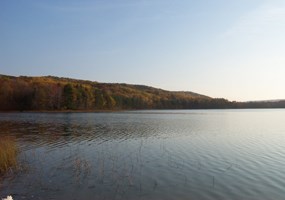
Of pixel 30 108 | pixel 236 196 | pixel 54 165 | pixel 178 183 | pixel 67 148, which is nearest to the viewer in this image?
pixel 236 196

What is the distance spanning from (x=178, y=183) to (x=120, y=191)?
3.46 meters

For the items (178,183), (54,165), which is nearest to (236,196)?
(178,183)

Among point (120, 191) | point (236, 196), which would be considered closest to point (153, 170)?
point (120, 191)

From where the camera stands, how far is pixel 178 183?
56.4 feet

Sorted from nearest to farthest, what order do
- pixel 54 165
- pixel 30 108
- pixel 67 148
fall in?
1. pixel 54 165
2. pixel 67 148
3. pixel 30 108

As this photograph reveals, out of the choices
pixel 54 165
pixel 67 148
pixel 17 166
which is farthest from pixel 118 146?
pixel 17 166

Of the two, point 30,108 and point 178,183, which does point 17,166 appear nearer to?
point 178,183

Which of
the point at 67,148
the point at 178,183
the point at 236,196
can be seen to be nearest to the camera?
Result: the point at 236,196

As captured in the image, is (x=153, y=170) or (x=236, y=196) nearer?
(x=236, y=196)

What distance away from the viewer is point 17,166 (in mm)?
19828

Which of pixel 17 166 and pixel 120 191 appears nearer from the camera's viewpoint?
pixel 120 191

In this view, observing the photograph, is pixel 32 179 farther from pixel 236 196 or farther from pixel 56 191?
pixel 236 196

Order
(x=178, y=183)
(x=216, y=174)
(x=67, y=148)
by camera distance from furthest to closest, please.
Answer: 1. (x=67, y=148)
2. (x=216, y=174)
3. (x=178, y=183)

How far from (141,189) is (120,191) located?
1.11 metres
